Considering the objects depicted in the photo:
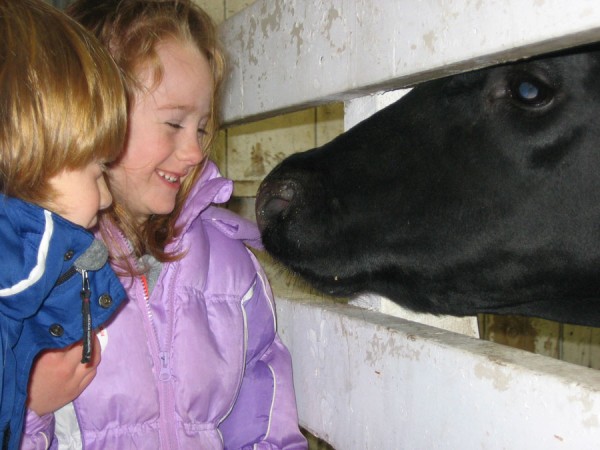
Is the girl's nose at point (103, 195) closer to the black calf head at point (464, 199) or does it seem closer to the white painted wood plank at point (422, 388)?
the black calf head at point (464, 199)

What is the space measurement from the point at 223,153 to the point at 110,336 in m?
1.97

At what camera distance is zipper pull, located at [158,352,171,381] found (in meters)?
1.44

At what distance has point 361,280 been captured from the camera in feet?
4.67

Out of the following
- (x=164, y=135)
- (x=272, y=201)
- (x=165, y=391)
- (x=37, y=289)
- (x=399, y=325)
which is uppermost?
(x=164, y=135)

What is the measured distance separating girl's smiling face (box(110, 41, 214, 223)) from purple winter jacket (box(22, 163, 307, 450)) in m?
0.11

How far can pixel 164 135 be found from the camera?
59.0 inches

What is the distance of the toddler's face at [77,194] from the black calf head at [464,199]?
0.39m

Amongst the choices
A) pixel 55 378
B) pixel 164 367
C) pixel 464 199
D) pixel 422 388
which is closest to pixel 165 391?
pixel 164 367

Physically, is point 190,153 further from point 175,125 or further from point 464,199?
point 464,199

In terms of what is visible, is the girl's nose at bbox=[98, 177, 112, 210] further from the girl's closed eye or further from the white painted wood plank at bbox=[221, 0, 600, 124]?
the white painted wood plank at bbox=[221, 0, 600, 124]

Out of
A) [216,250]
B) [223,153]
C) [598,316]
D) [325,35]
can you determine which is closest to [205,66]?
[325,35]

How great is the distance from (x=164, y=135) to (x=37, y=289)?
1.75ft

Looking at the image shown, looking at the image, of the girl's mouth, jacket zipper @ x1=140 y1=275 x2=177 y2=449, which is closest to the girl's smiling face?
the girl's mouth

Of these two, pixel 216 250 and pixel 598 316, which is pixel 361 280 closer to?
pixel 216 250
